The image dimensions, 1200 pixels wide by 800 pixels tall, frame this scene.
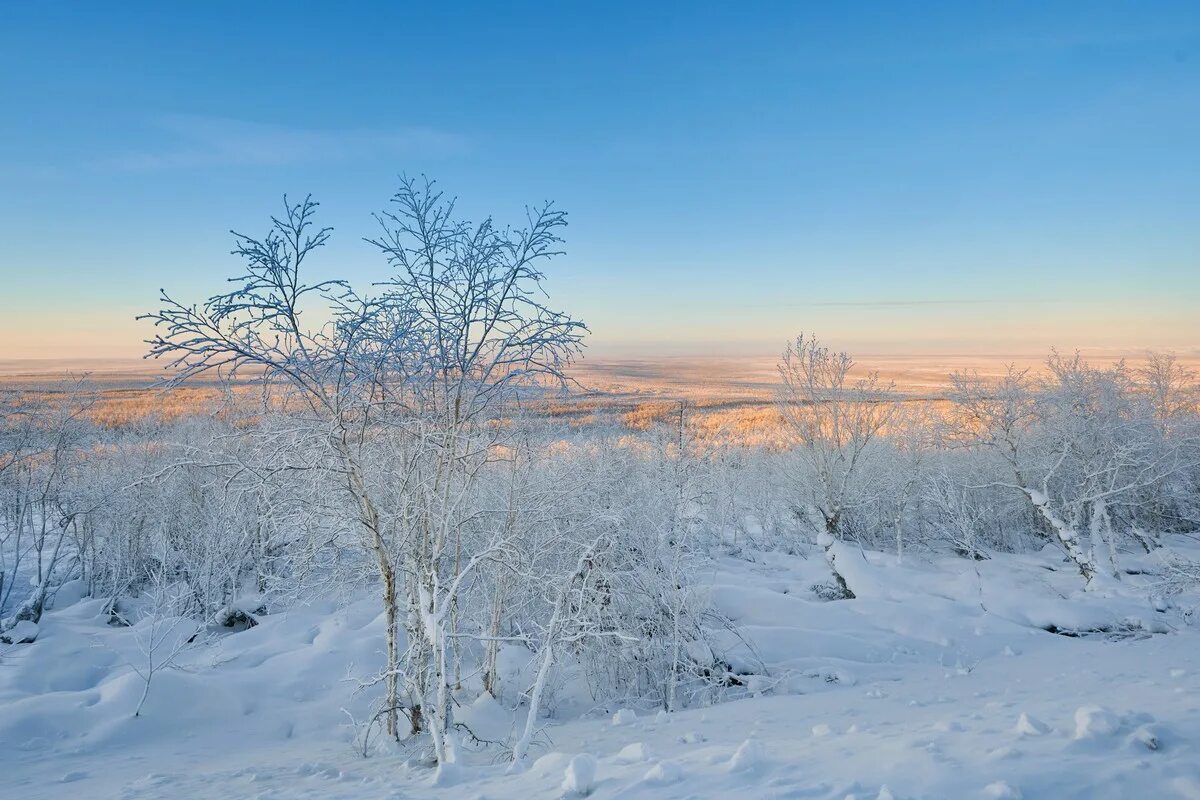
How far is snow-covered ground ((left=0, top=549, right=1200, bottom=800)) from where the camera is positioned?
4129 millimetres

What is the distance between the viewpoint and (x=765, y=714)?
822cm

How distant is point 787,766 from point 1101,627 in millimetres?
13675

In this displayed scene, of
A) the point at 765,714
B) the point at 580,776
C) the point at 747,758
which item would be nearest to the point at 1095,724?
the point at 747,758

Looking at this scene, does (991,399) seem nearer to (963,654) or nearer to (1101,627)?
(1101,627)

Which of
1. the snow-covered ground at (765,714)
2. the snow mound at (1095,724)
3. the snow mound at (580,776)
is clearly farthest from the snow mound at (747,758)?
the snow mound at (1095,724)

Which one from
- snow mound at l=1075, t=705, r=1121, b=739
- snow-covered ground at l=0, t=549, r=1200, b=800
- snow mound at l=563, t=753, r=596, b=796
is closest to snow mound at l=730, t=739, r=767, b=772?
snow-covered ground at l=0, t=549, r=1200, b=800

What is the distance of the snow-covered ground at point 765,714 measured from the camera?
4.13 m

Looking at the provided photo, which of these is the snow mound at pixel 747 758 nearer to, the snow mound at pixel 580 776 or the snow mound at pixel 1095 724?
the snow mound at pixel 580 776

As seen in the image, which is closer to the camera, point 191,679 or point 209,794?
point 209,794

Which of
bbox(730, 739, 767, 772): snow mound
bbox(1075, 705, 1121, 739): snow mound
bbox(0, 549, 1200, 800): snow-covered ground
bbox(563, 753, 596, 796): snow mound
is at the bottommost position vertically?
bbox(0, 549, 1200, 800): snow-covered ground

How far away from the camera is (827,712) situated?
8008mm

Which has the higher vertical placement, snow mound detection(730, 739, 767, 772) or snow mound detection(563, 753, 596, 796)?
snow mound detection(730, 739, 767, 772)

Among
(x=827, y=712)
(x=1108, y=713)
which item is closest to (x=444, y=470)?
(x=827, y=712)

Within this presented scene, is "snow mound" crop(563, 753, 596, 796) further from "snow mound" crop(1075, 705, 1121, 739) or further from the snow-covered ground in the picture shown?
"snow mound" crop(1075, 705, 1121, 739)
